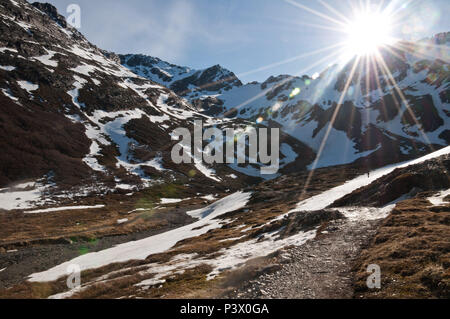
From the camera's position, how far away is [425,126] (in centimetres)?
16725

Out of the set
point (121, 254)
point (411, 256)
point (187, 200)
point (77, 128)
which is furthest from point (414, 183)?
point (77, 128)

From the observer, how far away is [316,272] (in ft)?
47.4

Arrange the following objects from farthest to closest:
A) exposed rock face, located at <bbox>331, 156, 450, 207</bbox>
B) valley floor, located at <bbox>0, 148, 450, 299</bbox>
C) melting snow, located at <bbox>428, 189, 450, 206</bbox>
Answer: exposed rock face, located at <bbox>331, 156, 450, 207</bbox> → melting snow, located at <bbox>428, 189, 450, 206</bbox> → valley floor, located at <bbox>0, 148, 450, 299</bbox>

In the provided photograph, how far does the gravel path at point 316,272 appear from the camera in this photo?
40.5ft

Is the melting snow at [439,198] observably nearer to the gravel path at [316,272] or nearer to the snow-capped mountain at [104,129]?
the gravel path at [316,272]

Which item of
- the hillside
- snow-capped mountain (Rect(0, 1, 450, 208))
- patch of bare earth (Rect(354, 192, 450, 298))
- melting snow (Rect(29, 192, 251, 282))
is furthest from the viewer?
snow-capped mountain (Rect(0, 1, 450, 208))

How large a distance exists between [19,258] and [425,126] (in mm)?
218102

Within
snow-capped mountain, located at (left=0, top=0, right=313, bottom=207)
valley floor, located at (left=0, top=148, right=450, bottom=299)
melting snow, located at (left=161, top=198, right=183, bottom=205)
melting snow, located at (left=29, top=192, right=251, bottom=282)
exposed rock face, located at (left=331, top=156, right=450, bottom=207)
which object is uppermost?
snow-capped mountain, located at (left=0, top=0, right=313, bottom=207)

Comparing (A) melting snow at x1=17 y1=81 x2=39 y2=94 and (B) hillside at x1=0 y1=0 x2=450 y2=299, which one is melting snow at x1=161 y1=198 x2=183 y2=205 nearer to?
(B) hillside at x1=0 y1=0 x2=450 y2=299

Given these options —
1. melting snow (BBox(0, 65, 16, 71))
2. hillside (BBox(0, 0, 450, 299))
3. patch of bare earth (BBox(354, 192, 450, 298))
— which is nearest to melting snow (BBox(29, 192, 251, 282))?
hillside (BBox(0, 0, 450, 299))

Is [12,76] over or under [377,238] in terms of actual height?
over

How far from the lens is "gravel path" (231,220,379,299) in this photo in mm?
12335
